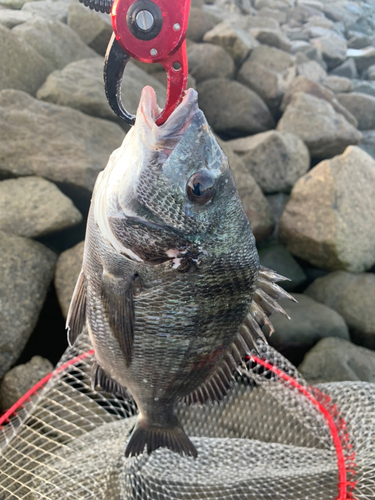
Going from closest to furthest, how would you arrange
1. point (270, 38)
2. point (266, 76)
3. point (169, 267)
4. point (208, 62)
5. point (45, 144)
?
point (169, 267)
point (45, 144)
point (208, 62)
point (266, 76)
point (270, 38)

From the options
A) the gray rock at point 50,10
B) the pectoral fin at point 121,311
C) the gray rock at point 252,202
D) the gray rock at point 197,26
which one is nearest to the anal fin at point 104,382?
the pectoral fin at point 121,311

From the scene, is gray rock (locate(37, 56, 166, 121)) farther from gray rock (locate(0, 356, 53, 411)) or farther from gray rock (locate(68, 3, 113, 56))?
gray rock (locate(0, 356, 53, 411))

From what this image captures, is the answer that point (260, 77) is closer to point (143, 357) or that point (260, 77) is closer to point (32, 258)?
point (32, 258)

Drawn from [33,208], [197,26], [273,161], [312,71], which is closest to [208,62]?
[197,26]

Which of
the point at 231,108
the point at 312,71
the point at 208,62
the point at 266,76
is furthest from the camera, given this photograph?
the point at 312,71

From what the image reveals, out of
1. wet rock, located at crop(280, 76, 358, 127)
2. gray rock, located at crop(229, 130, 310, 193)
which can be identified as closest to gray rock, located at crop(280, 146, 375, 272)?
gray rock, located at crop(229, 130, 310, 193)

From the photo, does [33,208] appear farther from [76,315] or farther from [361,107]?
[361,107]
